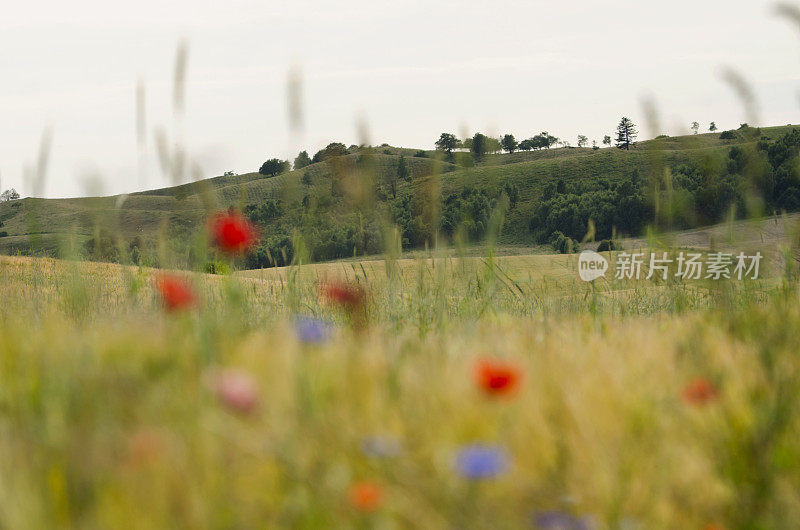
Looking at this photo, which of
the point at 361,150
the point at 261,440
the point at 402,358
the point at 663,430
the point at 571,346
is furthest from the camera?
the point at 361,150

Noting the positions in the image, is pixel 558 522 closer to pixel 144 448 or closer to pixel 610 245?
pixel 144 448

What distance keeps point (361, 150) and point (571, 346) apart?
161cm

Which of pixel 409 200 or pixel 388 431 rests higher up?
pixel 409 200

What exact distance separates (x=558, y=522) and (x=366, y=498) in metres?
0.28

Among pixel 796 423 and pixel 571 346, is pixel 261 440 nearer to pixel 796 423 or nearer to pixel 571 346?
pixel 796 423

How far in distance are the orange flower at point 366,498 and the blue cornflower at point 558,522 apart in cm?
23

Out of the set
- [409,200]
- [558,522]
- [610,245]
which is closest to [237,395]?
[558,522]

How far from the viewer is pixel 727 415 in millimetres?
1308

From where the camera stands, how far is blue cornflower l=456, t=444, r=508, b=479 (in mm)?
838

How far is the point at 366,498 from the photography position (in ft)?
2.88

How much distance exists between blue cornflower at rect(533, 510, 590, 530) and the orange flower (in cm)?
23

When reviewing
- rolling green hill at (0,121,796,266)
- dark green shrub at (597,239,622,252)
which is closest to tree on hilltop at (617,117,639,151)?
rolling green hill at (0,121,796,266)

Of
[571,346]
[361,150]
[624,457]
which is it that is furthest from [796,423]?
[361,150]

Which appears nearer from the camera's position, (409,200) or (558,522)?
(558,522)
